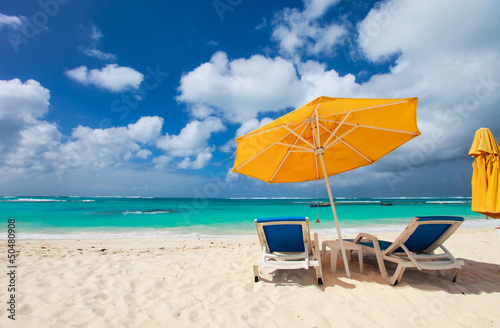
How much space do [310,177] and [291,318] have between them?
3236mm

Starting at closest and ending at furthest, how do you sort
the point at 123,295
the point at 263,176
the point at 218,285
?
1. the point at 123,295
2. the point at 218,285
3. the point at 263,176

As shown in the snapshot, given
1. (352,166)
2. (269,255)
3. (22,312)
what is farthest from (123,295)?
(352,166)

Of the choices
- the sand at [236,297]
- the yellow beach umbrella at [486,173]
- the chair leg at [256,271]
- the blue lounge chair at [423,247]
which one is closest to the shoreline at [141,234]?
the sand at [236,297]

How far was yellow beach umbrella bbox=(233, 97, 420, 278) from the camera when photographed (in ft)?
11.7

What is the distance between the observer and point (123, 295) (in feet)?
10.0

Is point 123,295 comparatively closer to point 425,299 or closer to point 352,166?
point 425,299

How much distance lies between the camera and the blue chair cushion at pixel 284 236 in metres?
3.46

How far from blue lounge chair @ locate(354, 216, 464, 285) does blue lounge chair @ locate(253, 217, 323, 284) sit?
106 centimetres

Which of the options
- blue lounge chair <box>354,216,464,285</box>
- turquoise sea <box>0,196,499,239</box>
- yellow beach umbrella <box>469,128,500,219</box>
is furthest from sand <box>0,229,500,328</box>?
turquoise sea <box>0,196,499,239</box>

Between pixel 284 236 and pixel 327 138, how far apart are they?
7.20 ft

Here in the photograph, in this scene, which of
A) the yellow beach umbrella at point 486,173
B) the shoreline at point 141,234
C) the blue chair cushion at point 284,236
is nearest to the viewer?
the blue chair cushion at point 284,236

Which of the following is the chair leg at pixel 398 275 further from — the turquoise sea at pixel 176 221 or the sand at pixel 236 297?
the turquoise sea at pixel 176 221

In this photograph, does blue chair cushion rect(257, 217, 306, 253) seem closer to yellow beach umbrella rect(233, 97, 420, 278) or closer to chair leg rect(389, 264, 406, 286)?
yellow beach umbrella rect(233, 97, 420, 278)

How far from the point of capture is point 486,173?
12.7 feet
